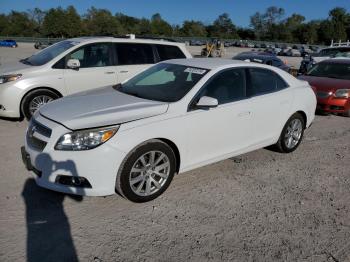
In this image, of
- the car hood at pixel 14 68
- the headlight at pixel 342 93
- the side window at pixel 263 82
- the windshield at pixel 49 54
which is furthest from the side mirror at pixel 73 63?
the headlight at pixel 342 93

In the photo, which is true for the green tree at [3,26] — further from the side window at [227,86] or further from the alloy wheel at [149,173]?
the alloy wheel at [149,173]

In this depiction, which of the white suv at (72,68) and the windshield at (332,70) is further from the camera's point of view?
the windshield at (332,70)

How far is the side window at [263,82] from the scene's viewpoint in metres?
5.15

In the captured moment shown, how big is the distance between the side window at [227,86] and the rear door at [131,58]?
3353 millimetres

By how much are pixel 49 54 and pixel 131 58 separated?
1696 millimetres

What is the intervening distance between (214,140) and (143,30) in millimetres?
113941

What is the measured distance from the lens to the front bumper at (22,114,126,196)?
3645 mm

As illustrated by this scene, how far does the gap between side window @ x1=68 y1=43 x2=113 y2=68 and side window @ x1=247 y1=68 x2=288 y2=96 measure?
141 inches

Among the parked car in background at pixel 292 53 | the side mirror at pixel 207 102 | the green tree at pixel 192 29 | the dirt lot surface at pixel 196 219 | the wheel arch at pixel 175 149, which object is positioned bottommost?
the parked car in background at pixel 292 53

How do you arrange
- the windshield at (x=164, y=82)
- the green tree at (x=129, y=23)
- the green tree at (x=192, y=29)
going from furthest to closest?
the green tree at (x=192, y=29), the green tree at (x=129, y=23), the windshield at (x=164, y=82)

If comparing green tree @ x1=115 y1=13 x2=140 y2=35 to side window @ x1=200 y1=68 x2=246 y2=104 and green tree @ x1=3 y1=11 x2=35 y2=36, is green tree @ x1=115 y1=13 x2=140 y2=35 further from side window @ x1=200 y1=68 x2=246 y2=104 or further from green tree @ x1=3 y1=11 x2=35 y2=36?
side window @ x1=200 y1=68 x2=246 y2=104

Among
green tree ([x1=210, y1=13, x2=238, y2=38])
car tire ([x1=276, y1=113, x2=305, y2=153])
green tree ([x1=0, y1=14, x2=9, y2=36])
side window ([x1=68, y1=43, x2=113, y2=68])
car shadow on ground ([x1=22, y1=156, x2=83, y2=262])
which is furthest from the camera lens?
green tree ([x1=210, y1=13, x2=238, y2=38])

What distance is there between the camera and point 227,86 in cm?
484

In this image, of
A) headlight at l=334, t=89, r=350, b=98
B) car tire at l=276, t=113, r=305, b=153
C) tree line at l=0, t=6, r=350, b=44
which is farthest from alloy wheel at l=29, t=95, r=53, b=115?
tree line at l=0, t=6, r=350, b=44
